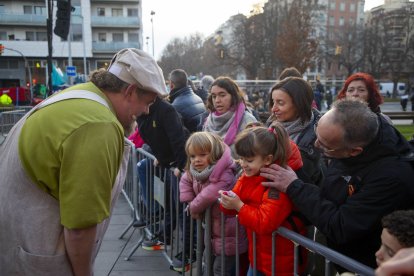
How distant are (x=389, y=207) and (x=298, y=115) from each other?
1422 millimetres

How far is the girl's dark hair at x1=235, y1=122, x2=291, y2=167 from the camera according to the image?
8.11ft

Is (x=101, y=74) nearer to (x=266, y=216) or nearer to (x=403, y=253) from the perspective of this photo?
(x=266, y=216)

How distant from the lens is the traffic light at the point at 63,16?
11953 millimetres

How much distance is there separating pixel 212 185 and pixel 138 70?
4.52ft

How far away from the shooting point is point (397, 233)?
1438 mm

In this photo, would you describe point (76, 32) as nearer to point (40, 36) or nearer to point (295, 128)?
point (40, 36)

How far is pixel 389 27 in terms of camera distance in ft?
162

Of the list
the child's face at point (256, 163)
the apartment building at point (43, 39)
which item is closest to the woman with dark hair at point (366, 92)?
the child's face at point (256, 163)

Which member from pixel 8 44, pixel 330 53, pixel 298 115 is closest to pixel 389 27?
pixel 330 53

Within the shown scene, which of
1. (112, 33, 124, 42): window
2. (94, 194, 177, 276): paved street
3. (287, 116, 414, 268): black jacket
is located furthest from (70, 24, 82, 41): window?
(287, 116, 414, 268): black jacket

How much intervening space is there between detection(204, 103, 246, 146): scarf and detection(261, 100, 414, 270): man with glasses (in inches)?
76.6

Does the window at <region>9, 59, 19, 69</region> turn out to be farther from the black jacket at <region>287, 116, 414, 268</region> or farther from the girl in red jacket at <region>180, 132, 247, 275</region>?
the black jacket at <region>287, 116, 414, 268</region>

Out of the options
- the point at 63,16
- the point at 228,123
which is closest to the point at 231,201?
the point at 228,123

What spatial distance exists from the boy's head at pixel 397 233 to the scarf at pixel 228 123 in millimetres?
2631
